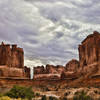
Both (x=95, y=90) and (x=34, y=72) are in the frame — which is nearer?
(x=95, y=90)

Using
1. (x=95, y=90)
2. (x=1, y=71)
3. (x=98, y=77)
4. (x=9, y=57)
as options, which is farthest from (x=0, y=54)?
(x=95, y=90)

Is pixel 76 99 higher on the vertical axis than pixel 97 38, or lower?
lower

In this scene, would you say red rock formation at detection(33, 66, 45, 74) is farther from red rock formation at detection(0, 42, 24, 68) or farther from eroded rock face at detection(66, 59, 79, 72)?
red rock formation at detection(0, 42, 24, 68)

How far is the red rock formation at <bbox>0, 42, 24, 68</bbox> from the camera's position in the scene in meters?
85.6

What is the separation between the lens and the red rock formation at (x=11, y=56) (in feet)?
281

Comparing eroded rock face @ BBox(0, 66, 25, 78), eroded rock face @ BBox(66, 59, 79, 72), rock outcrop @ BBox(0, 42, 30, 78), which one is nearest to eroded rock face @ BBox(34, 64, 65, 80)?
eroded rock face @ BBox(66, 59, 79, 72)

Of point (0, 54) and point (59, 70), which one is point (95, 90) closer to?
point (0, 54)

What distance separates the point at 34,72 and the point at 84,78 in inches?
2723

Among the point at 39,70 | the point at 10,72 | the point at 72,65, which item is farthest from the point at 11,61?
the point at 39,70

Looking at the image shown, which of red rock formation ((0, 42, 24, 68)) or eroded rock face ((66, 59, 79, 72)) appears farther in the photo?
eroded rock face ((66, 59, 79, 72))

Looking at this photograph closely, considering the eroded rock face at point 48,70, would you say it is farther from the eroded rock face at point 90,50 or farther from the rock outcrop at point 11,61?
the eroded rock face at point 90,50

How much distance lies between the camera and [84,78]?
5941 cm

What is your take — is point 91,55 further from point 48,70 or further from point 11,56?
point 48,70

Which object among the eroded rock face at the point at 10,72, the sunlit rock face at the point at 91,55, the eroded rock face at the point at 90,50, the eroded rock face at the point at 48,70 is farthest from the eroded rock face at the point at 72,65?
Answer: the sunlit rock face at the point at 91,55
